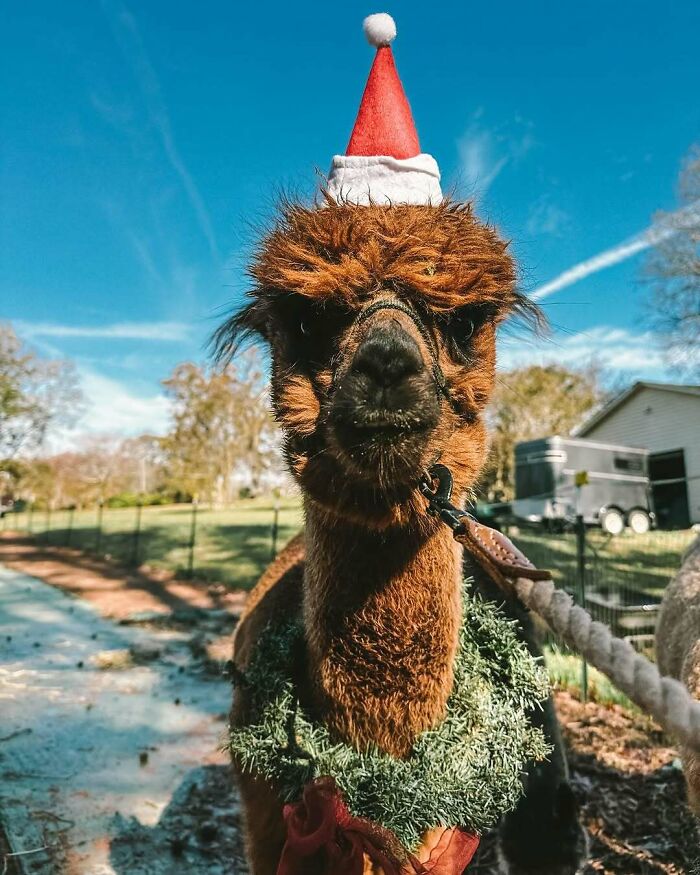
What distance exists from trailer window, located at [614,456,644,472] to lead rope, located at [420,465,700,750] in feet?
62.1

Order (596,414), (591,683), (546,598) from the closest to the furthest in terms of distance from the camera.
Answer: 1. (546,598)
2. (591,683)
3. (596,414)

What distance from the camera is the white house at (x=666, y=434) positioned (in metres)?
21.9

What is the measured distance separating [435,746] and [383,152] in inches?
93.1

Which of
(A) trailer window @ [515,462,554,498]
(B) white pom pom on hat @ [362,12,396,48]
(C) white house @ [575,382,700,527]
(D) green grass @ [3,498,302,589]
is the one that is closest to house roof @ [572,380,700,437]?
(C) white house @ [575,382,700,527]

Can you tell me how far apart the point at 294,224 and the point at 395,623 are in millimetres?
1439

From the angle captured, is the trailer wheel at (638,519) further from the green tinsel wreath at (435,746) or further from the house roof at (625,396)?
the green tinsel wreath at (435,746)

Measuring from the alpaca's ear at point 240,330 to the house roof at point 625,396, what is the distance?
22.9 m

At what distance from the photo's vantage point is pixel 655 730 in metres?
5.58

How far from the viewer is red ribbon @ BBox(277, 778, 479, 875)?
1880 millimetres

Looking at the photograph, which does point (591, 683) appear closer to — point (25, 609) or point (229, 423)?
point (25, 609)

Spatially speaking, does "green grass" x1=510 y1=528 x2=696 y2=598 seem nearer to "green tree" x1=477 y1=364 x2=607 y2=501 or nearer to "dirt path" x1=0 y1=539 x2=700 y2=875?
"dirt path" x1=0 y1=539 x2=700 y2=875

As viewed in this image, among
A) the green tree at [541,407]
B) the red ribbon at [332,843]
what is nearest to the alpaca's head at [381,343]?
the red ribbon at [332,843]

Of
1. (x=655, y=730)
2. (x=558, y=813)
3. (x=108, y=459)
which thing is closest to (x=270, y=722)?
(x=558, y=813)

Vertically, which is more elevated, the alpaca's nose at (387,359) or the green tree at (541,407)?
the green tree at (541,407)
